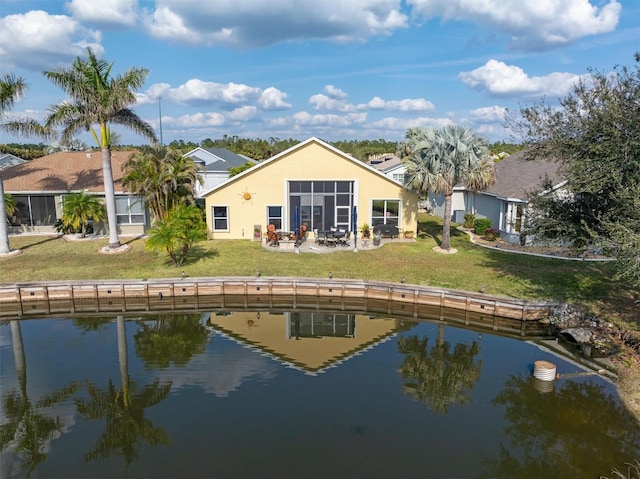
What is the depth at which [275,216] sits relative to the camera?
27016mm

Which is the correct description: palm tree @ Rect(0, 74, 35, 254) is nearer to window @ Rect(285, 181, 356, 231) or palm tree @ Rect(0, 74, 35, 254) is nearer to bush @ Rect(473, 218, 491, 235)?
window @ Rect(285, 181, 356, 231)

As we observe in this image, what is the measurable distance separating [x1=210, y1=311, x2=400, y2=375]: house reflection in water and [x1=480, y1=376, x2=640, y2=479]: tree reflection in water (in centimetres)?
→ 505

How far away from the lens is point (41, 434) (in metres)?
10.4

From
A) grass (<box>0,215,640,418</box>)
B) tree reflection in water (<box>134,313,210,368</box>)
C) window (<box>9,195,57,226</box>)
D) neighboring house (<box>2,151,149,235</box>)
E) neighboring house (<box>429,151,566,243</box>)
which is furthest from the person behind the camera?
window (<box>9,195,57,226</box>)

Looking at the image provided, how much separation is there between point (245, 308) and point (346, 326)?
451 centimetres

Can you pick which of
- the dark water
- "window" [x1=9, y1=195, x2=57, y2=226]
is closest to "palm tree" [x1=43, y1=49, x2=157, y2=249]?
"window" [x1=9, y1=195, x2=57, y2=226]

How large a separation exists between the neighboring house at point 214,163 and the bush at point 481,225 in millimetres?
25851

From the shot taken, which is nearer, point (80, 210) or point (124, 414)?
point (124, 414)

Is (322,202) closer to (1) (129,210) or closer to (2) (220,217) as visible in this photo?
(2) (220,217)

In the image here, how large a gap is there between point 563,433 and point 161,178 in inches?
887

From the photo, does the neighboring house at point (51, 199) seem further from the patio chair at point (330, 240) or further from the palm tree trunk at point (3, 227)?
the patio chair at point (330, 240)

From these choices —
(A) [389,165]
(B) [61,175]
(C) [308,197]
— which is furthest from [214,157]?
(C) [308,197]

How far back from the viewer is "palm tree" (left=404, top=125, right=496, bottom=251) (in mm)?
22891

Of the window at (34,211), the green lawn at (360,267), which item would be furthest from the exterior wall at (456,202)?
the window at (34,211)
